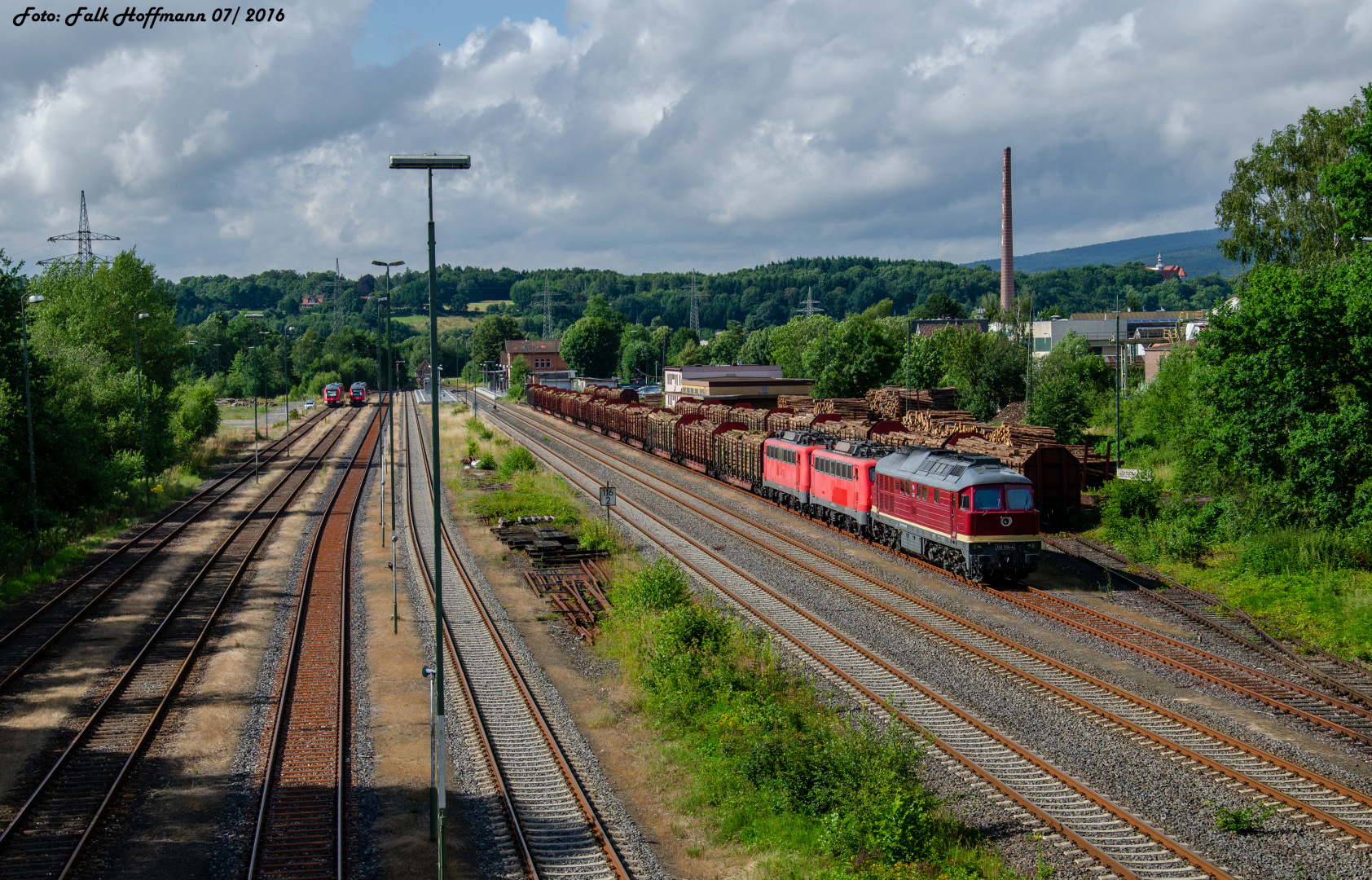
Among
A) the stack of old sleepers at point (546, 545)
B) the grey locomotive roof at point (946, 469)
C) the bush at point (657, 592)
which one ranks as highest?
the grey locomotive roof at point (946, 469)

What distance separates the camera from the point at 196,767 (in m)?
17.8

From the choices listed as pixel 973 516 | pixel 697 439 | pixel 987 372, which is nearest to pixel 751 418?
pixel 697 439

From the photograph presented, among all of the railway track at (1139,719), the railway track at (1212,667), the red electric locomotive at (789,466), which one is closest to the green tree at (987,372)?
the red electric locomotive at (789,466)

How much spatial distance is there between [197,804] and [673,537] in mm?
23163

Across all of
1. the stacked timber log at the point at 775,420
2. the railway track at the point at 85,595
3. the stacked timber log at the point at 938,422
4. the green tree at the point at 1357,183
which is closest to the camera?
the railway track at the point at 85,595

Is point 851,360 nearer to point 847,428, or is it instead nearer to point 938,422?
point 938,422

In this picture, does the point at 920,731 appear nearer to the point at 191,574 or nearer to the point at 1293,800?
the point at 1293,800

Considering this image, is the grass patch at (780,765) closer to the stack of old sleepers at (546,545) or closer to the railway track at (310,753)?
the railway track at (310,753)

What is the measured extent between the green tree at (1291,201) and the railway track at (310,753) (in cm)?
4124

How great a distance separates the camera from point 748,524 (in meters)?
40.8

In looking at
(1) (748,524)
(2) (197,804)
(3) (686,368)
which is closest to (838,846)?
(2) (197,804)

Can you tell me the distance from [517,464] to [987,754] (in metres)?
43.8

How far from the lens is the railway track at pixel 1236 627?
21.1m

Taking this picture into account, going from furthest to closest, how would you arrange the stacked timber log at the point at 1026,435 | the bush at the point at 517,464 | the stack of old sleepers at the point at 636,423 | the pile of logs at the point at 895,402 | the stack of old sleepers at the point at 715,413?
the stack of old sleepers at the point at 636,423 → the stack of old sleepers at the point at 715,413 → the pile of logs at the point at 895,402 → the bush at the point at 517,464 → the stacked timber log at the point at 1026,435
